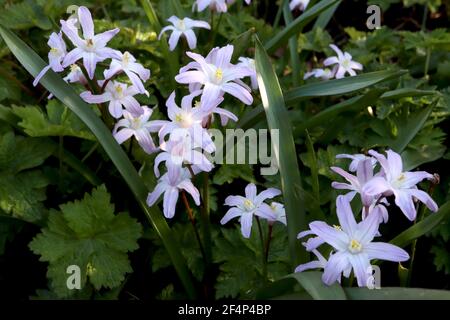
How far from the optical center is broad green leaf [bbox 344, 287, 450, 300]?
50.0 inches

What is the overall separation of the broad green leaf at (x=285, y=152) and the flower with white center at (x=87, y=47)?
0.39m

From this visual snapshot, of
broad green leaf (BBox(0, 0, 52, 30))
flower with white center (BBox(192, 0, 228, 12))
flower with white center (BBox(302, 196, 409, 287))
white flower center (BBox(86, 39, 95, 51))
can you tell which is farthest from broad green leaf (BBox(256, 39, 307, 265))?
broad green leaf (BBox(0, 0, 52, 30))

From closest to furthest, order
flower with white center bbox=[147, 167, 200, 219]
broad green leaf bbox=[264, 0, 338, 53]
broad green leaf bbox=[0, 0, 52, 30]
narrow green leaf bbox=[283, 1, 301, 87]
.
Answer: flower with white center bbox=[147, 167, 200, 219] < broad green leaf bbox=[264, 0, 338, 53] < broad green leaf bbox=[0, 0, 52, 30] < narrow green leaf bbox=[283, 1, 301, 87]

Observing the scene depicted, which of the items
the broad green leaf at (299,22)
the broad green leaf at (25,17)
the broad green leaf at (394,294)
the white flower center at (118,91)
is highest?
the broad green leaf at (25,17)

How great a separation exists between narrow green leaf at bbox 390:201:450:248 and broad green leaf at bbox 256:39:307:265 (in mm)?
240

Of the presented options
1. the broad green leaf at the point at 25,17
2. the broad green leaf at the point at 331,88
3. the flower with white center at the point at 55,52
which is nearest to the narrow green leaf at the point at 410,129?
the broad green leaf at the point at 331,88

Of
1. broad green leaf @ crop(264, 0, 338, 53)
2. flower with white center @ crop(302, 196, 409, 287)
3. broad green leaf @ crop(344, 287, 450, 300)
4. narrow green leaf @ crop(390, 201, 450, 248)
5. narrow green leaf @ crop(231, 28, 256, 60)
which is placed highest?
broad green leaf @ crop(264, 0, 338, 53)

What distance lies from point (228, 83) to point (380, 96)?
63 centimetres

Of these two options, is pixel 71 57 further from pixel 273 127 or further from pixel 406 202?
pixel 406 202

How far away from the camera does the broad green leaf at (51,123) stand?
1773 mm

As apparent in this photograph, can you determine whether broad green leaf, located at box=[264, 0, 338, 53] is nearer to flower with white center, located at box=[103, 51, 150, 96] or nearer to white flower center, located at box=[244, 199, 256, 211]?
flower with white center, located at box=[103, 51, 150, 96]

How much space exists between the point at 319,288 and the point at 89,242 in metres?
0.73

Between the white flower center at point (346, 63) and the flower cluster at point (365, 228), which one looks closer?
the flower cluster at point (365, 228)

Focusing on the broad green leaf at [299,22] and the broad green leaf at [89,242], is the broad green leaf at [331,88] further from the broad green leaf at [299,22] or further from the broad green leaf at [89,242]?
the broad green leaf at [89,242]
